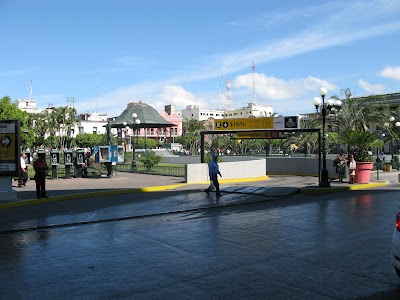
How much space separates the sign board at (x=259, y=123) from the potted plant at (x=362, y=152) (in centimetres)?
324

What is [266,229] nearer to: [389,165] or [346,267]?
[346,267]

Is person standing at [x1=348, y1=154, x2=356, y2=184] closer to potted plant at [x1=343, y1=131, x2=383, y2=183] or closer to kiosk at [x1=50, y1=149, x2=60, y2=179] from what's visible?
potted plant at [x1=343, y1=131, x2=383, y2=183]

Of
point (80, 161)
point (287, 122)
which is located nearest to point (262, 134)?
point (287, 122)

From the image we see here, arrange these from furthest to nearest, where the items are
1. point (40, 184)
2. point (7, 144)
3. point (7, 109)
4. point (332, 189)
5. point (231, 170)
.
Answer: point (7, 109)
point (231, 170)
point (332, 189)
point (40, 184)
point (7, 144)

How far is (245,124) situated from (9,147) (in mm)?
12411

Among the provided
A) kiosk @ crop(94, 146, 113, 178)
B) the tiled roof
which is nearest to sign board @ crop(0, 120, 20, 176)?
kiosk @ crop(94, 146, 113, 178)

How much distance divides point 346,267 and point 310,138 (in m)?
30.2

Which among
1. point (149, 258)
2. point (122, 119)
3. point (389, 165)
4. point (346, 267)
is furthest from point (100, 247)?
point (122, 119)

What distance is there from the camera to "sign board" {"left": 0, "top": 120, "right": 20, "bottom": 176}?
14.8 m

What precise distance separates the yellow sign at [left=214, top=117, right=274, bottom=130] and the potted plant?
167 inches

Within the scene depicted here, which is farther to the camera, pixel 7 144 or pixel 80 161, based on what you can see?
pixel 80 161

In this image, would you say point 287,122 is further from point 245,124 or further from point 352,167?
point 352,167

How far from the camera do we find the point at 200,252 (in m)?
7.63

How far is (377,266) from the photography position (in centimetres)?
651
